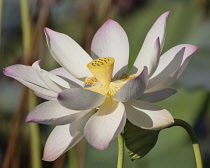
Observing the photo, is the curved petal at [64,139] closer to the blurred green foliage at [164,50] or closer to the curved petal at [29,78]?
the curved petal at [29,78]

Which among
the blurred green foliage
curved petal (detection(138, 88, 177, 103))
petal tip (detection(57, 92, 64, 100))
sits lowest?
the blurred green foliage

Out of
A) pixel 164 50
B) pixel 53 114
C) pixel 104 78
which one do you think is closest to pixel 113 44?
pixel 104 78

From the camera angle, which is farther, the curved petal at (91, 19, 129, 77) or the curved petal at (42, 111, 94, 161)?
the curved petal at (91, 19, 129, 77)

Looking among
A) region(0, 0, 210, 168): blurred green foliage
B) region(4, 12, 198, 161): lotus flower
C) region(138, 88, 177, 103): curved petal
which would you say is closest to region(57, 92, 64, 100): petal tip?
region(4, 12, 198, 161): lotus flower

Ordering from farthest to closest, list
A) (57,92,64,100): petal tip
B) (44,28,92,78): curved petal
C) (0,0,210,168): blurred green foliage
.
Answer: (0,0,210,168): blurred green foliage
(44,28,92,78): curved petal
(57,92,64,100): petal tip

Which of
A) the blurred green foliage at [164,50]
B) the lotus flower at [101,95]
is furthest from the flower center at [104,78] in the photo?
the blurred green foliage at [164,50]

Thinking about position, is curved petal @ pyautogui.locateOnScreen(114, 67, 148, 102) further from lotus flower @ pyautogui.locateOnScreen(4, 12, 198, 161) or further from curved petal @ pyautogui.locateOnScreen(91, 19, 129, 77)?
curved petal @ pyautogui.locateOnScreen(91, 19, 129, 77)

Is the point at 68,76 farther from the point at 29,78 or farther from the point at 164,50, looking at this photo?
the point at 164,50
